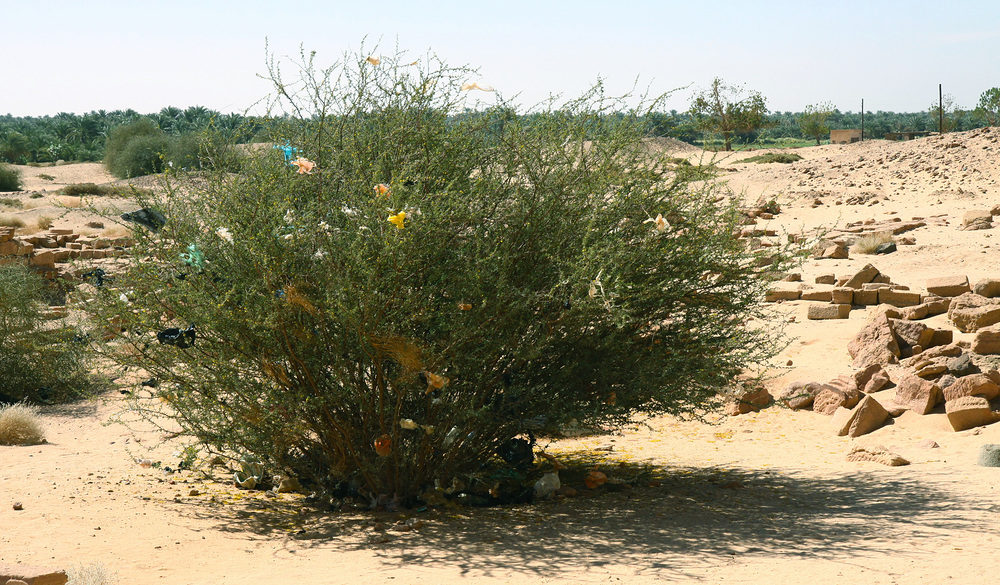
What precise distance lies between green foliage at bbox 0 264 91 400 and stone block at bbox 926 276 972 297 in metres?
12.9

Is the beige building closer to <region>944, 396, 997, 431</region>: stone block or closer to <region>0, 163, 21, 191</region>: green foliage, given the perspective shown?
<region>0, 163, 21, 191</region>: green foliage

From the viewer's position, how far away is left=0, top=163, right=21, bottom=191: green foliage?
1467 inches

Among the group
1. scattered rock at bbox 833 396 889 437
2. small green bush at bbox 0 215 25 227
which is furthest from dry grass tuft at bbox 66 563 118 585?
small green bush at bbox 0 215 25 227

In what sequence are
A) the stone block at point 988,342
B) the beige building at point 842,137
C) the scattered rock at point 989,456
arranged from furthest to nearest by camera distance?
1. the beige building at point 842,137
2. the stone block at point 988,342
3. the scattered rock at point 989,456

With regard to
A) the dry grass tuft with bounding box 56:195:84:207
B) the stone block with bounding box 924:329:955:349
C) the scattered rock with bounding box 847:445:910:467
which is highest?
the dry grass tuft with bounding box 56:195:84:207

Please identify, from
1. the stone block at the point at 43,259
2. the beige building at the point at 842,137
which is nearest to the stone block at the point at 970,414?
the stone block at the point at 43,259

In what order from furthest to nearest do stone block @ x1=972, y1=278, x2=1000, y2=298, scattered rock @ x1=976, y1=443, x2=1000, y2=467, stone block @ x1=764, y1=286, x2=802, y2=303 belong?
stone block @ x1=764, y1=286, x2=802, y2=303
stone block @ x1=972, y1=278, x2=1000, y2=298
scattered rock @ x1=976, y1=443, x2=1000, y2=467

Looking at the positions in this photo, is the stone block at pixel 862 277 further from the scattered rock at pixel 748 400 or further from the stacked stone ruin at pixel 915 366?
the scattered rock at pixel 748 400

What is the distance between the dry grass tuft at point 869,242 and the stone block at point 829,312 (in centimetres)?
613

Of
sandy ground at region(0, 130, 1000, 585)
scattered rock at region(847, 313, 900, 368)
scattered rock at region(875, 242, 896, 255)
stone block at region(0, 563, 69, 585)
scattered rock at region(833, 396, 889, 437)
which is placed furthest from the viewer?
scattered rock at region(875, 242, 896, 255)

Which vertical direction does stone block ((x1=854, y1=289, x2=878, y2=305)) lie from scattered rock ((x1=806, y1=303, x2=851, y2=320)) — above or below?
above

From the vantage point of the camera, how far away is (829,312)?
44.9ft

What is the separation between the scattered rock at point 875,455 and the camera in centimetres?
816

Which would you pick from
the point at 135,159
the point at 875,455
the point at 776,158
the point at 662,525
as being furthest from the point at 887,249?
the point at 135,159
